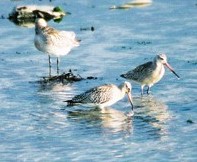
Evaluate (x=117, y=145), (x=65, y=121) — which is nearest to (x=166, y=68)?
(x=65, y=121)

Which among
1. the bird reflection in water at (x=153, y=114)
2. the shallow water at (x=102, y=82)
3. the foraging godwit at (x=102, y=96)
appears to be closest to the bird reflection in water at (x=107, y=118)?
the shallow water at (x=102, y=82)

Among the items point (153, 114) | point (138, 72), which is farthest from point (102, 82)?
point (153, 114)

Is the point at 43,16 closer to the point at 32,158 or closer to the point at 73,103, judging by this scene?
the point at 73,103

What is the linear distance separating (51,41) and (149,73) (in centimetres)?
366

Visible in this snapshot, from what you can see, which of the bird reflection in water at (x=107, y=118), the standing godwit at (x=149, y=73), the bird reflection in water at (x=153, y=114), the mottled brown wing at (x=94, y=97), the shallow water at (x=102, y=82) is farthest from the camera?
the standing godwit at (x=149, y=73)

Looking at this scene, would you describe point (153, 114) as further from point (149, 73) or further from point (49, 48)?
point (49, 48)

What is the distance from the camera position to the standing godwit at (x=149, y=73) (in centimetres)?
2000

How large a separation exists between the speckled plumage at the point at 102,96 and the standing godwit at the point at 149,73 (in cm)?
150

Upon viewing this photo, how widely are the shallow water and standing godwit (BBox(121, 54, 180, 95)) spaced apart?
0.30 m

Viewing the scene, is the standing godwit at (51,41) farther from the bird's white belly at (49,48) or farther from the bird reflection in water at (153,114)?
the bird reflection in water at (153,114)

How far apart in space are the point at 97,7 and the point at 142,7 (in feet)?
5.79

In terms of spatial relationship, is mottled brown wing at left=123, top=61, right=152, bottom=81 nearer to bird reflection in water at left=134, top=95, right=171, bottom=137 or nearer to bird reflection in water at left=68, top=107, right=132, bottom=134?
bird reflection in water at left=134, top=95, right=171, bottom=137

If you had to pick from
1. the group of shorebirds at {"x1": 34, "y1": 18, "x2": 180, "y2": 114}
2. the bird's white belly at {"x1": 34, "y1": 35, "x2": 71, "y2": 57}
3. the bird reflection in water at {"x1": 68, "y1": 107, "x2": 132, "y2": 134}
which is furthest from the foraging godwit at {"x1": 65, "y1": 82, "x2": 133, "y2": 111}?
the bird's white belly at {"x1": 34, "y1": 35, "x2": 71, "y2": 57}

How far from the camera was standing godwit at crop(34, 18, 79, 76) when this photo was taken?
22641 millimetres
